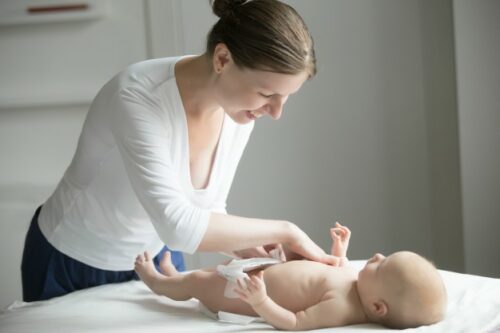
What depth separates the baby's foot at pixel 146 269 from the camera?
1.77m

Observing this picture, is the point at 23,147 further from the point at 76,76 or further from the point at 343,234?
the point at 343,234

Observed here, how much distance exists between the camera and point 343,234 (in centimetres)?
179

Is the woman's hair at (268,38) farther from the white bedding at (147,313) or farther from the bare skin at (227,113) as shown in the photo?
the white bedding at (147,313)

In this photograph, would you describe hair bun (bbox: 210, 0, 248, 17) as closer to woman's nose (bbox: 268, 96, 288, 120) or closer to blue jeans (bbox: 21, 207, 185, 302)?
woman's nose (bbox: 268, 96, 288, 120)

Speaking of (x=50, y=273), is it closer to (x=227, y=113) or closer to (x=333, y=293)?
(x=227, y=113)

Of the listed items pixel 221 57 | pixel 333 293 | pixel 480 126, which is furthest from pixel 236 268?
pixel 480 126

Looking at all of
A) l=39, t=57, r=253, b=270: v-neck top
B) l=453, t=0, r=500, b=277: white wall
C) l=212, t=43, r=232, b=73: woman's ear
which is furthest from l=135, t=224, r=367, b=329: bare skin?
l=453, t=0, r=500, b=277: white wall

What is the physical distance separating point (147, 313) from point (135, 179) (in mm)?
322

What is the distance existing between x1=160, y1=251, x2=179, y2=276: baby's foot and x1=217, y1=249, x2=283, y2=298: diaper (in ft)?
0.59

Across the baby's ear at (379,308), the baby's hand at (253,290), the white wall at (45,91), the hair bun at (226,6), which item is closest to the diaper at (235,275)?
the baby's hand at (253,290)

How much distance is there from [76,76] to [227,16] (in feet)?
5.23

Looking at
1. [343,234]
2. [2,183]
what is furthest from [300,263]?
[2,183]

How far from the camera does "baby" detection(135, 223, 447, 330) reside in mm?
1481

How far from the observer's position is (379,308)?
4.99 feet
